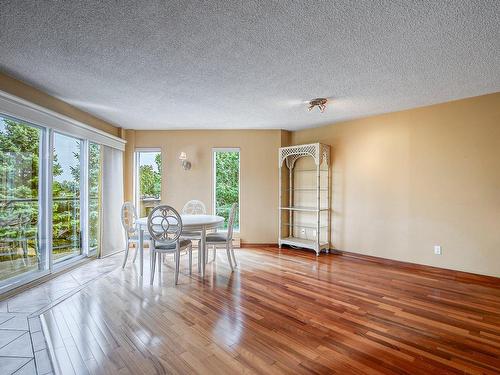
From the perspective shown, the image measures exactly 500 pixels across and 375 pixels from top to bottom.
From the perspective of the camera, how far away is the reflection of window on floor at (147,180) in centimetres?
544

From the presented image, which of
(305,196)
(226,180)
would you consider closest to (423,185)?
(305,196)

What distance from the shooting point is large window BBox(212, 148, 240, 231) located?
5.48m

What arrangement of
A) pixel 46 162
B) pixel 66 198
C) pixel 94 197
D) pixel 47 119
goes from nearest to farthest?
pixel 47 119 → pixel 46 162 → pixel 66 198 → pixel 94 197

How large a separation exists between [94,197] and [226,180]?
237 cm

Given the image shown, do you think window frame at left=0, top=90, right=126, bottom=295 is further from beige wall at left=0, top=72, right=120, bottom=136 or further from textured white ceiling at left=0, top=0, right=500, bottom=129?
textured white ceiling at left=0, top=0, right=500, bottom=129

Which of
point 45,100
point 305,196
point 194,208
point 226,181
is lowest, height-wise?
point 194,208

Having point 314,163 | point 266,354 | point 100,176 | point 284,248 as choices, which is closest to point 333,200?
point 314,163

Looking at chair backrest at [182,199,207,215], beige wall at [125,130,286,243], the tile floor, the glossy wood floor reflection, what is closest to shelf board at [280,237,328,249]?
beige wall at [125,130,286,243]

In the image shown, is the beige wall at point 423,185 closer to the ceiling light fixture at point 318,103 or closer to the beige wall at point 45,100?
the ceiling light fixture at point 318,103

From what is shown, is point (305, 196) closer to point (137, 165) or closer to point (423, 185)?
point (423, 185)

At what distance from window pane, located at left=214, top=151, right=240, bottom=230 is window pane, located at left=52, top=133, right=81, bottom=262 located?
7.91 ft

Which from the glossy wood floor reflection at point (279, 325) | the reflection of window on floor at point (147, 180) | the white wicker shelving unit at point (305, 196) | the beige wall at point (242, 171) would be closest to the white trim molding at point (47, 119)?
the reflection of window on floor at point (147, 180)

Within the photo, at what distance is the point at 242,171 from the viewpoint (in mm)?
5441

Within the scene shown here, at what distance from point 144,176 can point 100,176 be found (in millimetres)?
1034
